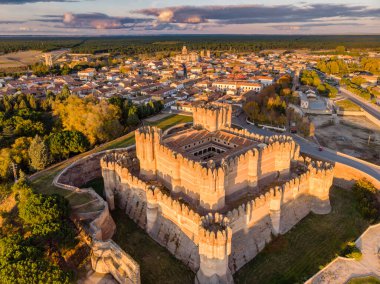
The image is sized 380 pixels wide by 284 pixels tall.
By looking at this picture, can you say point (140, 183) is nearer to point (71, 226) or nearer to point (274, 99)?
point (71, 226)

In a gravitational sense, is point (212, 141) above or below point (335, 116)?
above

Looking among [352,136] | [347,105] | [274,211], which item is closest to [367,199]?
[274,211]

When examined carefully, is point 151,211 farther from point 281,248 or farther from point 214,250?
point 281,248

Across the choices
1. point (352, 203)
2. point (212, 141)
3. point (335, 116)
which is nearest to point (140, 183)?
point (212, 141)

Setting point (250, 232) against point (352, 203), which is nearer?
point (250, 232)

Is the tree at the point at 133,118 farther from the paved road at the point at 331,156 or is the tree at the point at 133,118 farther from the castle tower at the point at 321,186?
the castle tower at the point at 321,186

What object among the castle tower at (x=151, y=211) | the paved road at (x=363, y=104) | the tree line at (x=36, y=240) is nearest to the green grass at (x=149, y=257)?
the castle tower at (x=151, y=211)

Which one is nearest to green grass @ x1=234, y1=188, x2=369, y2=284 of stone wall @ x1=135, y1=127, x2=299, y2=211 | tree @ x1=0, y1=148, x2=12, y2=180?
stone wall @ x1=135, y1=127, x2=299, y2=211

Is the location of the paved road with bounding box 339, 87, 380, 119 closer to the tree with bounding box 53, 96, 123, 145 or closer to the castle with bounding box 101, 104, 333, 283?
the castle with bounding box 101, 104, 333, 283
